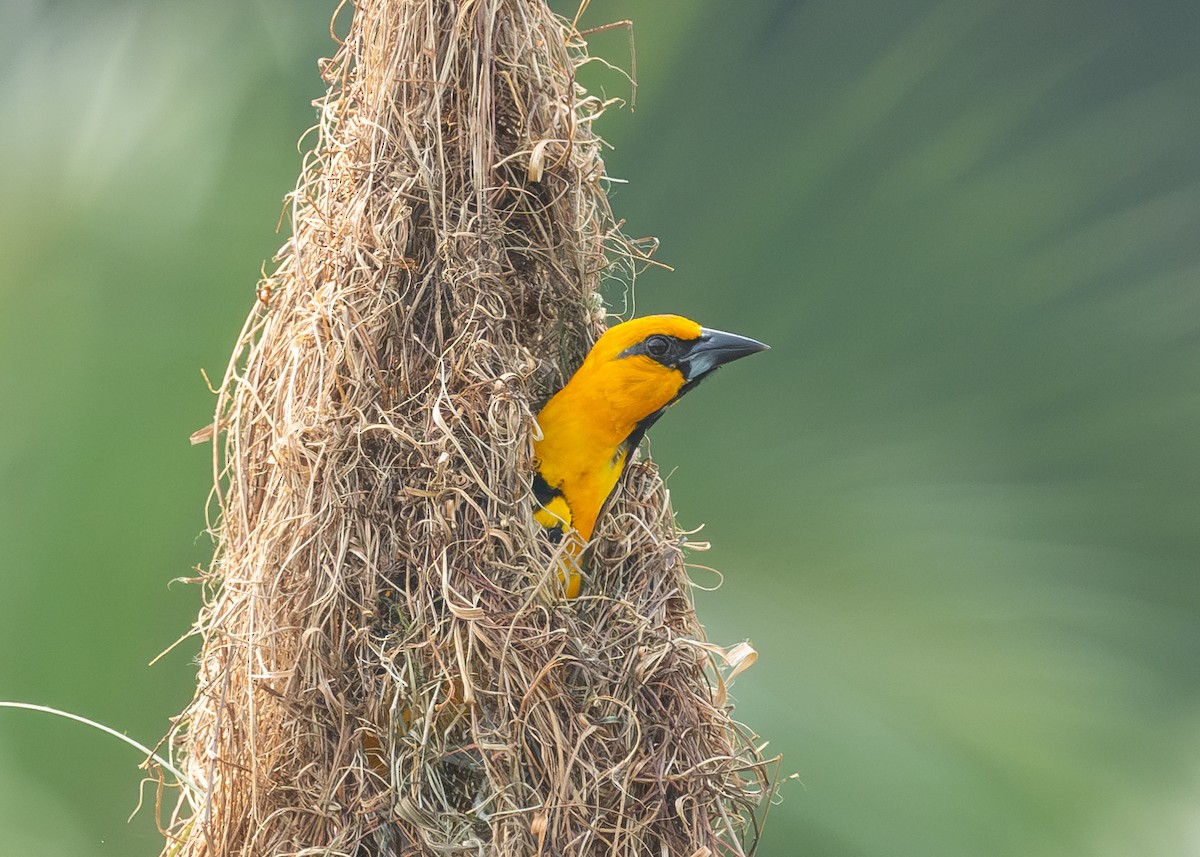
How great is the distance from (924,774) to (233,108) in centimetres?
158

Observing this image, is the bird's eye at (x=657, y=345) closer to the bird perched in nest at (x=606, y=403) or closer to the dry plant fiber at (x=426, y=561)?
the bird perched in nest at (x=606, y=403)

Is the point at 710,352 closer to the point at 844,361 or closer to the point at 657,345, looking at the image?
the point at 657,345

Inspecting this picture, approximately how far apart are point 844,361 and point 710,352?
0.53m

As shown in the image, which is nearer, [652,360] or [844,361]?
[652,360]

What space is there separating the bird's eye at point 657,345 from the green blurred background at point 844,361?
488mm

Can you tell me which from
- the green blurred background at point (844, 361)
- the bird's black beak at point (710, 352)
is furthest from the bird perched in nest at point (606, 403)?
the green blurred background at point (844, 361)

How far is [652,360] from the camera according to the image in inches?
54.3

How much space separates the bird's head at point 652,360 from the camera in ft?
4.48

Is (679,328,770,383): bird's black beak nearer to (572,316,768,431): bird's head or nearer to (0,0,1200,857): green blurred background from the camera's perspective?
(572,316,768,431): bird's head

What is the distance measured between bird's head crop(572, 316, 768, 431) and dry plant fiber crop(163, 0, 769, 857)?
0.35 ft

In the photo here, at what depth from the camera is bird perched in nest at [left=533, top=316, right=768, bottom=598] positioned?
1.37m

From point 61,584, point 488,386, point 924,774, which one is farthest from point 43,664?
point 924,774

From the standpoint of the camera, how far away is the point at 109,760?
1658 millimetres

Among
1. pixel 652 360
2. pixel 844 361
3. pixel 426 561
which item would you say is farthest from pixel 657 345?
pixel 844 361
